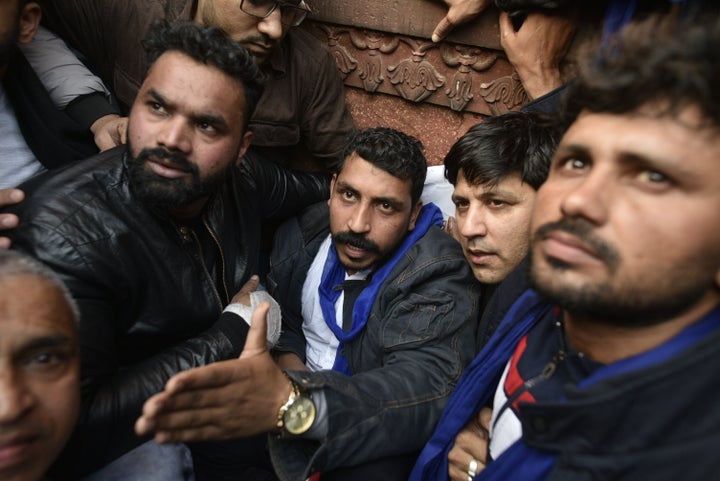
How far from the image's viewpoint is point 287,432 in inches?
57.2

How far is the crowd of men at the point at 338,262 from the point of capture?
1.11 meters

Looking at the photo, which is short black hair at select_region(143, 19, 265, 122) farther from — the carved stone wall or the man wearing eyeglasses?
the carved stone wall

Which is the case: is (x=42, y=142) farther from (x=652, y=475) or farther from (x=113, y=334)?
(x=652, y=475)

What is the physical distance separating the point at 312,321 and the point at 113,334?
3.35 feet

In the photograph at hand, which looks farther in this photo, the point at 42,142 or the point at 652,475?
the point at 42,142

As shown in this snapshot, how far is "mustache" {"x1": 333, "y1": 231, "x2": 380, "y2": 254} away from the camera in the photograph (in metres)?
2.31

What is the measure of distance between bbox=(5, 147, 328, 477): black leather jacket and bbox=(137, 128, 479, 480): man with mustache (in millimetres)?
466

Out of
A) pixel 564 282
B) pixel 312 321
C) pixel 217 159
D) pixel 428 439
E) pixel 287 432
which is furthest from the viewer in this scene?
pixel 312 321

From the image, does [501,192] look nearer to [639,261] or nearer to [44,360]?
[639,261]

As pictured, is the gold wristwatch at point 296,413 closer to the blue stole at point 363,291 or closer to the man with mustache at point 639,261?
the man with mustache at point 639,261

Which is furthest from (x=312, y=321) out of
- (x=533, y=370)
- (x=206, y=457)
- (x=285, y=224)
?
(x=533, y=370)

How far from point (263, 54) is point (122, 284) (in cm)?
146

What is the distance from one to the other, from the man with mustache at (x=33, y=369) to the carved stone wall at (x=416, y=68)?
7.13 ft

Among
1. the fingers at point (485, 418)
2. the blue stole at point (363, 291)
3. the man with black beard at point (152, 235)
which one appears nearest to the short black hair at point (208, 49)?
the man with black beard at point (152, 235)
